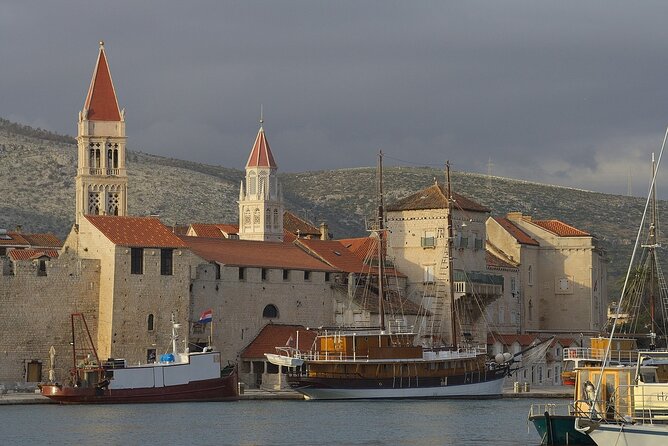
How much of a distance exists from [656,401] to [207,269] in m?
42.5

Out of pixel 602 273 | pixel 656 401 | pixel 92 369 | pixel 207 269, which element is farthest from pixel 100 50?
pixel 656 401

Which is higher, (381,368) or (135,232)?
(135,232)

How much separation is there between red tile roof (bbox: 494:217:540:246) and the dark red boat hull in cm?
3411

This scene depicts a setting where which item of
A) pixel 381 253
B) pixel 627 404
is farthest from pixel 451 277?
pixel 627 404

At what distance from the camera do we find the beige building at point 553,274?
117750 millimetres

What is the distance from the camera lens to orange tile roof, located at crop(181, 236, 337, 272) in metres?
98.9

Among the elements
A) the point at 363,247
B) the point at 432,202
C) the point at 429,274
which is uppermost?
the point at 432,202

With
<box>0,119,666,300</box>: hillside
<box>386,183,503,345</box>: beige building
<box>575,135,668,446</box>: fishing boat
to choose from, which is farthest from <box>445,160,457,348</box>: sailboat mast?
<box>0,119,666,300</box>: hillside

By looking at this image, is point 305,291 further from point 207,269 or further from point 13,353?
point 13,353

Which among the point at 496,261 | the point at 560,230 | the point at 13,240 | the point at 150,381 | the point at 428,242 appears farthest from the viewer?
the point at 560,230

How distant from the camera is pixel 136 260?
92.4 metres

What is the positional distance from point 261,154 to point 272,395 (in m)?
31.4

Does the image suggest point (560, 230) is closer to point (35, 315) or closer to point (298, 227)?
point (298, 227)

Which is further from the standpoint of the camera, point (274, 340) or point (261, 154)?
point (261, 154)
